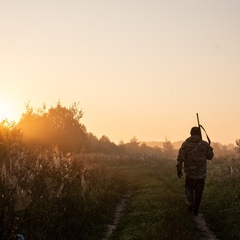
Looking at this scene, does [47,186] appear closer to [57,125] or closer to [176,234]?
[176,234]

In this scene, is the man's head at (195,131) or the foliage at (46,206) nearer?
the foliage at (46,206)

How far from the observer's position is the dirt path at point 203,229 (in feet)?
34.3

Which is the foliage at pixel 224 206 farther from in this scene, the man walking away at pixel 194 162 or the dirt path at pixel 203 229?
the man walking away at pixel 194 162

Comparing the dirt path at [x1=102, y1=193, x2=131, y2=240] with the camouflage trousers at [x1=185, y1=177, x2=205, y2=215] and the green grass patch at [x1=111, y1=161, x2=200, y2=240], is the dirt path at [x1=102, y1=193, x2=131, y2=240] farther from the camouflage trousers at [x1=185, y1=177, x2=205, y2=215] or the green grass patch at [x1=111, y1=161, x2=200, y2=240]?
the camouflage trousers at [x1=185, y1=177, x2=205, y2=215]

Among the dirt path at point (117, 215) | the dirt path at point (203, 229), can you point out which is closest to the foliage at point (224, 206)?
the dirt path at point (203, 229)

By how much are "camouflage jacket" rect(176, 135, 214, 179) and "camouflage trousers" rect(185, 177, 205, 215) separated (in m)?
0.24

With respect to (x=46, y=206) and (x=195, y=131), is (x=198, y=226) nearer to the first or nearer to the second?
(x=195, y=131)

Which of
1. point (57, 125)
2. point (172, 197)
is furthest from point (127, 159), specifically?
point (172, 197)

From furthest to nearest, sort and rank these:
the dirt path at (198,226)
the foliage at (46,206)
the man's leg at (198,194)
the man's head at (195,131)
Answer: the man's head at (195,131) < the man's leg at (198,194) < the dirt path at (198,226) < the foliage at (46,206)

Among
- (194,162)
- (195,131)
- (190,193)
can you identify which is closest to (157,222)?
(190,193)

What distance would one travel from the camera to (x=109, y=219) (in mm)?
12820

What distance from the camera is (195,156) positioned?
1370cm

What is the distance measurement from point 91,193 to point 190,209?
4.05 meters

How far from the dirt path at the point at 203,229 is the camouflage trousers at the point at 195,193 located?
39cm
